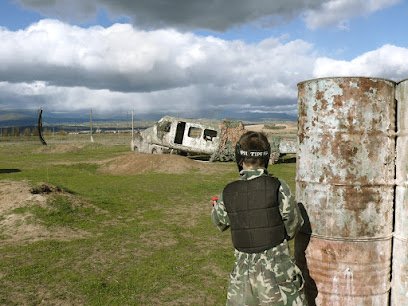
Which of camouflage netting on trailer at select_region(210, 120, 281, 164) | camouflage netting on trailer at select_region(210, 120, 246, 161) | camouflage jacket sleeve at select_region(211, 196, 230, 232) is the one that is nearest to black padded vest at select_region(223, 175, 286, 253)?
camouflage jacket sleeve at select_region(211, 196, 230, 232)

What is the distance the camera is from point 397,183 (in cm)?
338

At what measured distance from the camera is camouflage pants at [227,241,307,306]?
3004 millimetres

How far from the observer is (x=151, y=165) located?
1959cm

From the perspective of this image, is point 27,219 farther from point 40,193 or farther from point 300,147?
point 300,147

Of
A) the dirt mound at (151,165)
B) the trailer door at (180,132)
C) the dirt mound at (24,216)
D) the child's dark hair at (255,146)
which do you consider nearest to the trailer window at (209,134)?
the trailer door at (180,132)

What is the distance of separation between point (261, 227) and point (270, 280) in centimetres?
42

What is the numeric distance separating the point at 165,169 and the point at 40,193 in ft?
29.9

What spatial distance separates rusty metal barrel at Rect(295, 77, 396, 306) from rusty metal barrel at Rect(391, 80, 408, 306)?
0.05 meters

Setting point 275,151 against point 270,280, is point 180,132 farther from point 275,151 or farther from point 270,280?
point 270,280

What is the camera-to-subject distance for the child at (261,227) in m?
2.98

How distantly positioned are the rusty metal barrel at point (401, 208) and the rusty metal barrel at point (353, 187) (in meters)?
0.05

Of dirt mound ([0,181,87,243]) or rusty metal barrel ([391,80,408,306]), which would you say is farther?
dirt mound ([0,181,87,243])

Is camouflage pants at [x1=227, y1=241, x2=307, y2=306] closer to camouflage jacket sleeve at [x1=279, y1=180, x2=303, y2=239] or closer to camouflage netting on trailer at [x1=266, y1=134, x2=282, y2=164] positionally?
camouflage jacket sleeve at [x1=279, y1=180, x2=303, y2=239]

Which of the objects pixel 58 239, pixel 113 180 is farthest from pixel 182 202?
pixel 113 180
